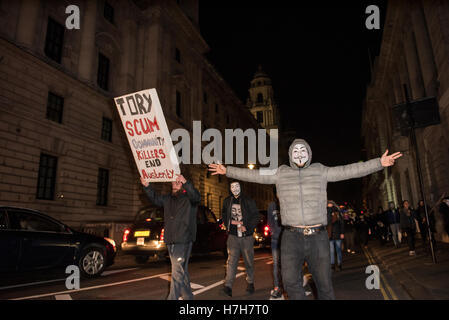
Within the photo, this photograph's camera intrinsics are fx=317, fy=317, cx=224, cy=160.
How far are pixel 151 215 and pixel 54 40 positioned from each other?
12943 millimetres

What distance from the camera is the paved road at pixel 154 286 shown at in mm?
5594

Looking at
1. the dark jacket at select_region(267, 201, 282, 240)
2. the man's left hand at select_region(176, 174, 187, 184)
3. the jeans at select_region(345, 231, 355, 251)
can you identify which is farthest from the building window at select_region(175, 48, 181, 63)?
the man's left hand at select_region(176, 174, 187, 184)

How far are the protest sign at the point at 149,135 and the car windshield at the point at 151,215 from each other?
16.5 ft

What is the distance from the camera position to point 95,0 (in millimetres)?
20375

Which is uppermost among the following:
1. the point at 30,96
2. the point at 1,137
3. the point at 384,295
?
the point at 30,96

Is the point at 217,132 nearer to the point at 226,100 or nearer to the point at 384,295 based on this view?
the point at 226,100

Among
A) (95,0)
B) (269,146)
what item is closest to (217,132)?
(95,0)

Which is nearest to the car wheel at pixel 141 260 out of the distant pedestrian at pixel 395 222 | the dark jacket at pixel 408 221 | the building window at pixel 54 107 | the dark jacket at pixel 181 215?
the dark jacket at pixel 181 215

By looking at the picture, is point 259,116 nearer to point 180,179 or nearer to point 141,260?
point 141,260

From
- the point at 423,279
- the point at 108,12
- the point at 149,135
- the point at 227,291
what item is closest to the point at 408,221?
the point at 423,279

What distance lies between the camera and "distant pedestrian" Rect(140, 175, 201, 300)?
453 centimetres

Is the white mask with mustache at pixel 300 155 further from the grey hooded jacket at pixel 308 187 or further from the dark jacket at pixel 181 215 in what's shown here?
the dark jacket at pixel 181 215
